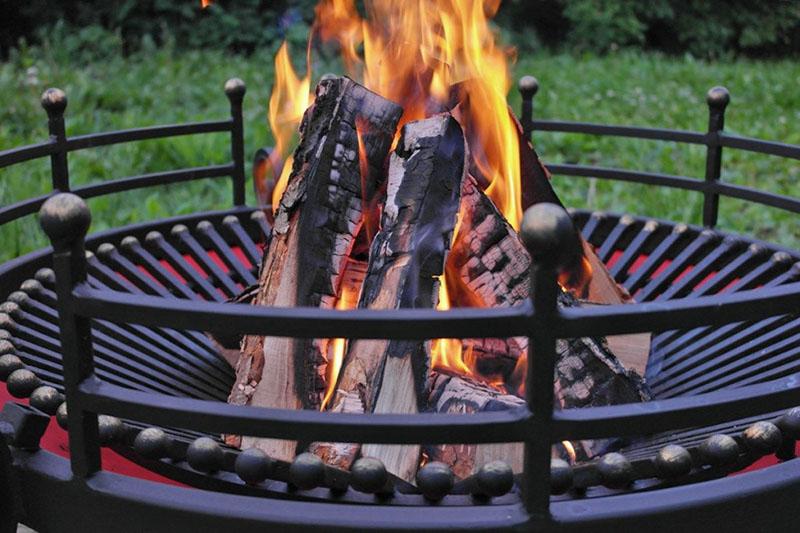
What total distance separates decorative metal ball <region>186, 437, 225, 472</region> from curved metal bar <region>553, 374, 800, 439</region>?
60cm

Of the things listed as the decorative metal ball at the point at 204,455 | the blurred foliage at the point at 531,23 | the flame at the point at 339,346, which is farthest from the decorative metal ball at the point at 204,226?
the blurred foliage at the point at 531,23

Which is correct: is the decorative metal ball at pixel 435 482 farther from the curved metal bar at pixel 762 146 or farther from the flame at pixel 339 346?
the curved metal bar at pixel 762 146

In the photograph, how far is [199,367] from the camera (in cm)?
239

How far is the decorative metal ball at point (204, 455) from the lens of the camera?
1631mm

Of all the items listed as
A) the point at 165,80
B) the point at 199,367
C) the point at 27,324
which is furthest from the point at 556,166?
the point at 165,80

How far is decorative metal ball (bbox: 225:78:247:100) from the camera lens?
310 cm

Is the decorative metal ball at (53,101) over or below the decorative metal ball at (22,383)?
over

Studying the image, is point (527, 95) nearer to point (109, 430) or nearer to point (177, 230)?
point (177, 230)

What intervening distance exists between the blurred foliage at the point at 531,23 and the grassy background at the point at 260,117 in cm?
36

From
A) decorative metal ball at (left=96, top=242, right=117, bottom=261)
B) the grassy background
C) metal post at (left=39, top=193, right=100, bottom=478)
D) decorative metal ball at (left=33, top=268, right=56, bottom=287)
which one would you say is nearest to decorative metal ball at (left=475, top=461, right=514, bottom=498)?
metal post at (left=39, top=193, right=100, bottom=478)

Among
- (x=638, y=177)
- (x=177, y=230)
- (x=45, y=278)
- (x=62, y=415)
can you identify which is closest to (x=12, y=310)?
(x=45, y=278)

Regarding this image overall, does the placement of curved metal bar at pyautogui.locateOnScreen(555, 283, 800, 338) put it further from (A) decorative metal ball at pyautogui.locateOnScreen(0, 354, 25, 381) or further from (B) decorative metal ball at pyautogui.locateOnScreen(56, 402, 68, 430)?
(A) decorative metal ball at pyautogui.locateOnScreen(0, 354, 25, 381)

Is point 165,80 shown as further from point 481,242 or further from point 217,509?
point 217,509

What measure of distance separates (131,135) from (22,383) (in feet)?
3.81
